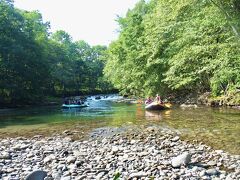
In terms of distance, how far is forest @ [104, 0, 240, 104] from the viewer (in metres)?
18.6

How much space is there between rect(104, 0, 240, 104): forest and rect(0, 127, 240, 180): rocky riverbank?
26.6ft

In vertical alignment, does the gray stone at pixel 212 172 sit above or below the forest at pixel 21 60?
A: below

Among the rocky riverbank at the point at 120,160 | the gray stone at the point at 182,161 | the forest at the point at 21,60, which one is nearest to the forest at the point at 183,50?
the rocky riverbank at the point at 120,160

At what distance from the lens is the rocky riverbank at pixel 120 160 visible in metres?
8.77

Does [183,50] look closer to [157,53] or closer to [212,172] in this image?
[157,53]

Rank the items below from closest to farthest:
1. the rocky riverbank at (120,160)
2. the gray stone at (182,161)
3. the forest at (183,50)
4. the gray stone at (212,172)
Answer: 1. the gray stone at (212,172)
2. the rocky riverbank at (120,160)
3. the gray stone at (182,161)
4. the forest at (183,50)

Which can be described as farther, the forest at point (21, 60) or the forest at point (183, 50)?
the forest at point (21, 60)

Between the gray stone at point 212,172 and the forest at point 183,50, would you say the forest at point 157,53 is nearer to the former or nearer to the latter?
the forest at point 183,50

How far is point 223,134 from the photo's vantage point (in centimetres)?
1441

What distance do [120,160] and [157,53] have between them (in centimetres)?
2811

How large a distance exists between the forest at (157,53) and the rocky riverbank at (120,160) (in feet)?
27.3

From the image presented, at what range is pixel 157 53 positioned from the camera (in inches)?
1465

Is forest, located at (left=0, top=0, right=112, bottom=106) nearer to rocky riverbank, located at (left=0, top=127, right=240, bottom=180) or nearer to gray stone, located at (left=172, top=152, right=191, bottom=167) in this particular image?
rocky riverbank, located at (left=0, top=127, right=240, bottom=180)

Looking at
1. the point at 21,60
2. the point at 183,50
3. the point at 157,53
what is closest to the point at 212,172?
the point at 183,50
